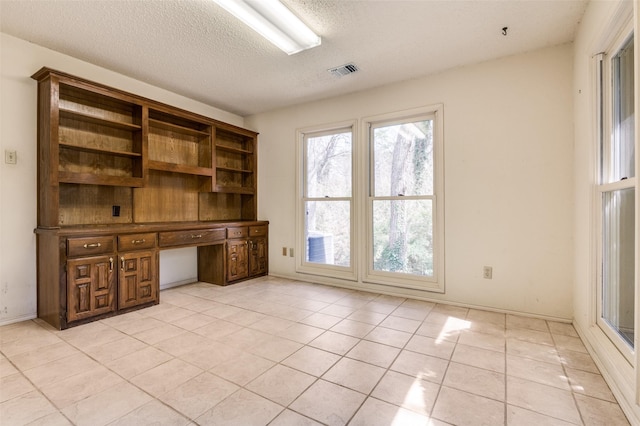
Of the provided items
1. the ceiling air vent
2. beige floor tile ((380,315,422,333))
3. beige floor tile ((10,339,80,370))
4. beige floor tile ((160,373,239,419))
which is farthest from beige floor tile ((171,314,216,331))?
the ceiling air vent

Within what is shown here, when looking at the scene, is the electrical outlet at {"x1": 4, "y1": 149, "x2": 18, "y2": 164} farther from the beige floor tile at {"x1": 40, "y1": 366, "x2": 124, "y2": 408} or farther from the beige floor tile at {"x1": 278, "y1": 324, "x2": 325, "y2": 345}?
the beige floor tile at {"x1": 278, "y1": 324, "x2": 325, "y2": 345}

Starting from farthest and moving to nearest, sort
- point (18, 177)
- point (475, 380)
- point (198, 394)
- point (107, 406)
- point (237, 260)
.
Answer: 1. point (237, 260)
2. point (18, 177)
3. point (475, 380)
4. point (198, 394)
5. point (107, 406)

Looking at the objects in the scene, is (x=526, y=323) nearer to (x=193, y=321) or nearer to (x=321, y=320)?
(x=321, y=320)

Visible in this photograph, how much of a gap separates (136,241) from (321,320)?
2.01 m

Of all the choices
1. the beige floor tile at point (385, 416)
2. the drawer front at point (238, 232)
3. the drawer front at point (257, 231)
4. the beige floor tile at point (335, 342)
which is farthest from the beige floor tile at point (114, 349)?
the drawer front at point (257, 231)

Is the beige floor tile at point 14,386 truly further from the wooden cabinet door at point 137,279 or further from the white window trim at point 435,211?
the white window trim at point 435,211

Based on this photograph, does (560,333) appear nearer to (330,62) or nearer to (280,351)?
(280,351)

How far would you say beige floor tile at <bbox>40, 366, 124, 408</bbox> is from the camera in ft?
5.25

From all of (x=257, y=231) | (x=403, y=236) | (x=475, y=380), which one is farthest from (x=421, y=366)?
(x=257, y=231)

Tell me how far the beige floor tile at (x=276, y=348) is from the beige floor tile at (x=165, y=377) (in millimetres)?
425

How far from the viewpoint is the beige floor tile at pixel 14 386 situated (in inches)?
64.1

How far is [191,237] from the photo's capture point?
3.50m

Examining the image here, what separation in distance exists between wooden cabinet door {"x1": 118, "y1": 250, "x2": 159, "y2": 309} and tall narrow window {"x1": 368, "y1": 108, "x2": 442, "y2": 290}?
2465mm

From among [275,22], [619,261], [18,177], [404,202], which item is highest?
[275,22]
